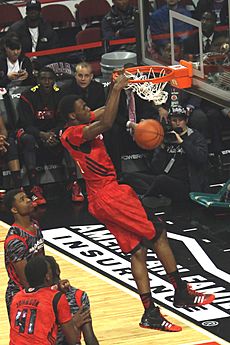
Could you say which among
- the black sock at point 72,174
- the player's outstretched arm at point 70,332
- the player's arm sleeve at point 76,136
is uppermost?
the player's arm sleeve at point 76,136

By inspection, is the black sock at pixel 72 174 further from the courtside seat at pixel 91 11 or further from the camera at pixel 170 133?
the courtside seat at pixel 91 11

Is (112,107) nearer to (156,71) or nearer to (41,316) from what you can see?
(156,71)

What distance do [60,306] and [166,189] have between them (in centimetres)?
592

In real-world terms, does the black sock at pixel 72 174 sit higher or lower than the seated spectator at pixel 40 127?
lower

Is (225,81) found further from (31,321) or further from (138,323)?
(31,321)

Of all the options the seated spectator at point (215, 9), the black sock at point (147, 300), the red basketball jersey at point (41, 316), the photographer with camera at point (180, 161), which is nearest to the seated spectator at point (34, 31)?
the seated spectator at point (215, 9)

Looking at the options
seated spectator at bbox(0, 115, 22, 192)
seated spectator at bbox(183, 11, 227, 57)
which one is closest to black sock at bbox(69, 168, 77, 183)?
seated spectator at bbox(0, 115, 22, 192)

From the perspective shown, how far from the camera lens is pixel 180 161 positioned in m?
14.8

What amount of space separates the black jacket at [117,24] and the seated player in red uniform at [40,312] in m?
9.33

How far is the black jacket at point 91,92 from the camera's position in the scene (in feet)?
51.0

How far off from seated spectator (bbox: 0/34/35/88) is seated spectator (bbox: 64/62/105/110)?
88cm

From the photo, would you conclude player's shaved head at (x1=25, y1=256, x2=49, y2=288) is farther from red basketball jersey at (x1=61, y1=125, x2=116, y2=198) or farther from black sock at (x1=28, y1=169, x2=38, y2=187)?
black sock at (x1=28, y1=169, x2=38, y2=187)

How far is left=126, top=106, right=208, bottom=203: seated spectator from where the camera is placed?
14648mm

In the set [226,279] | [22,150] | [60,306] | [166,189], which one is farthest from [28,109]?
[60,306]
